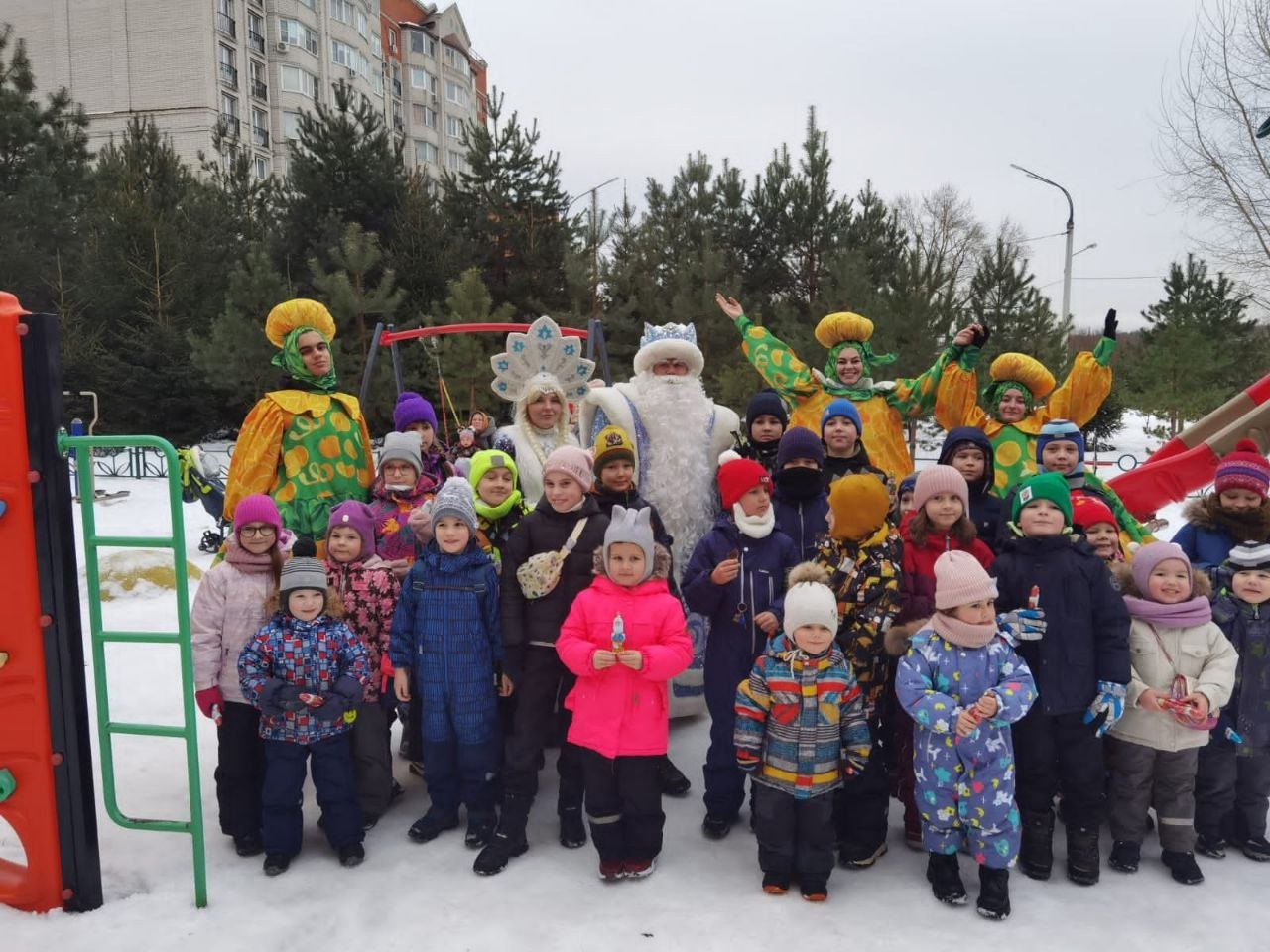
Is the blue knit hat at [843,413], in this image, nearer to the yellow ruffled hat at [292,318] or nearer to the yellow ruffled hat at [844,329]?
the yellow ruffled hat at [844,329]

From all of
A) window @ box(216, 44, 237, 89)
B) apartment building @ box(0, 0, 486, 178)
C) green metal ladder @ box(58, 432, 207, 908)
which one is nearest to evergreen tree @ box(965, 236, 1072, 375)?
green metal ladder @ box(58, 432, 207, 908)

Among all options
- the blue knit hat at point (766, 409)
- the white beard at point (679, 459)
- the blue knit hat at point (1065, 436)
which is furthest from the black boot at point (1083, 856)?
the blue knit hat at point (766, 409)

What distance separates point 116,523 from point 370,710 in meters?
9.50

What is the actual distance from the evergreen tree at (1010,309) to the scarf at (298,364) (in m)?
13.9

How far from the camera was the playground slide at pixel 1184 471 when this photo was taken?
5.22 m

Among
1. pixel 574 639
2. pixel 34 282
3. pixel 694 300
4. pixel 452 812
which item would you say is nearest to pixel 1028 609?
pixel 574 639

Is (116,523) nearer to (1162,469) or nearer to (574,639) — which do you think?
(574,639)

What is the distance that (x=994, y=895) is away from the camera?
3.22 meters

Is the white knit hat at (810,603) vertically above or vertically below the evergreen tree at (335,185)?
below

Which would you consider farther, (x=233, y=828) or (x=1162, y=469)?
(x=1162, y=469)

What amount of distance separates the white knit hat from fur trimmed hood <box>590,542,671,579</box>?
0.54 meters

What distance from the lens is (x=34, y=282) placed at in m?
19.1

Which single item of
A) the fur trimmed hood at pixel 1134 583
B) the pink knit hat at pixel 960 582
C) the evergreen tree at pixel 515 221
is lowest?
the fur trimmed hood at pixel 1134 583

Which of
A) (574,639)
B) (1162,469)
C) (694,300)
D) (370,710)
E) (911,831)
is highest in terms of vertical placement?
(694,300)
